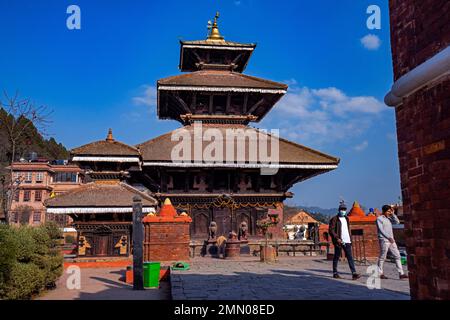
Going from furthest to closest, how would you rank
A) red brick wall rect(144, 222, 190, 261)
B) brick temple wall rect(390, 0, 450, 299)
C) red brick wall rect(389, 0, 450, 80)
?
1. red brick wall rect(144, 222, 190, 261)
2. red brick wall rect(389, 0, 450, 80)
3. brick temple wall rect(390, 0, 450, 299)

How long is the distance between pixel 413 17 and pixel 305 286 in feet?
18.1

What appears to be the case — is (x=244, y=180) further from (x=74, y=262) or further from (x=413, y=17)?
(x=413, y=17)

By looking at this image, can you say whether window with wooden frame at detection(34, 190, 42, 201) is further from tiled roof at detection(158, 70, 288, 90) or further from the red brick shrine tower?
tiled roof at detection(158, 70, 288, 90)

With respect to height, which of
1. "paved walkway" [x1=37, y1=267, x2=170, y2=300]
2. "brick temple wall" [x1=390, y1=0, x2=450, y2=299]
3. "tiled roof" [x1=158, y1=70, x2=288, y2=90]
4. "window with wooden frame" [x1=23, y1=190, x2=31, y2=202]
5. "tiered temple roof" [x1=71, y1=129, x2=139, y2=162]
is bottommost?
"paved walkway" [x1=37, y1=267, x2=170, y2=300]

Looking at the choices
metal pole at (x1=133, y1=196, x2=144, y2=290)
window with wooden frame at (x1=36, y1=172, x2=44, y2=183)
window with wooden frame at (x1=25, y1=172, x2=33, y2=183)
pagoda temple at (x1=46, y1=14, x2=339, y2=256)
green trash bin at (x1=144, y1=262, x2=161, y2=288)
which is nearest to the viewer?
metal pole at (x1=133, y1=196, x2=144, y2=290)

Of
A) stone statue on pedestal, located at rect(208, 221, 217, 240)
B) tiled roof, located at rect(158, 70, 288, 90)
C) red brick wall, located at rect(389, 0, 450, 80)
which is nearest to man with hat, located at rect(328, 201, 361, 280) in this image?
red brick wall, located at rect(389, 0, 450, 80)

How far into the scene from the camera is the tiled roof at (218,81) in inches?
799

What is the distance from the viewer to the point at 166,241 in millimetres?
13797

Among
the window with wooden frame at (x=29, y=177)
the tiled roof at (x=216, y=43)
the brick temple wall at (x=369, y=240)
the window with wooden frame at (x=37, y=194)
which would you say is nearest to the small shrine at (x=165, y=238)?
the brick temple wall at (x=369, y=240)

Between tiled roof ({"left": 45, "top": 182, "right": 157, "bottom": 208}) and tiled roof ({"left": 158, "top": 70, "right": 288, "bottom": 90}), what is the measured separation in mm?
6616

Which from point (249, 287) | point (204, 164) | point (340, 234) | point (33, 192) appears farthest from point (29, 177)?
point (249, 287)

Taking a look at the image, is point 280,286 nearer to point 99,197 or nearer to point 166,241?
point 166,241

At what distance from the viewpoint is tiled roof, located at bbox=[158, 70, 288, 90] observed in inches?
799

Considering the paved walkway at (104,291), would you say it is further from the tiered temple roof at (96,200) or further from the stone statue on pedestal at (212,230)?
the stone statue on pedestal at (212,230)
